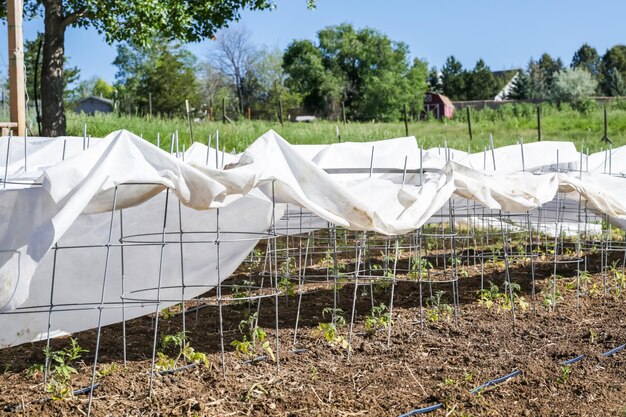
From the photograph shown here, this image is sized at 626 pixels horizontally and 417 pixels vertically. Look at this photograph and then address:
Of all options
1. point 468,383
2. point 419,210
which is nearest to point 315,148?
point 419,210

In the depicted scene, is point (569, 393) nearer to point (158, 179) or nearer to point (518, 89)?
point (158, 179)

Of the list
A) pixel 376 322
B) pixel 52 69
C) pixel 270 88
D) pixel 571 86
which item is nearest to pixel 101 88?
pixel 270 88

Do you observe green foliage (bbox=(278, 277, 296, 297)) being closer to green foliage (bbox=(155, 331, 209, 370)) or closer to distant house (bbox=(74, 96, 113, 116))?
green foliage (bbox=(155, 331, 209, 370))

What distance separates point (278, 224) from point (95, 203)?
200 inches

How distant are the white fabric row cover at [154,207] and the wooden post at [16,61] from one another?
2.92ft

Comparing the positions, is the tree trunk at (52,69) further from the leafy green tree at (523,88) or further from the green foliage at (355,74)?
the leafy green tree at (523,88)

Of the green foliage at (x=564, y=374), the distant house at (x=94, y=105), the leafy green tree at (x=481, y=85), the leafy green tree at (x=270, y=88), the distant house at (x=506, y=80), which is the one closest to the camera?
the green foliage at (x=564, y=374)

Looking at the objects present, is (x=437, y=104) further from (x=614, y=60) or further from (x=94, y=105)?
(x=94, y=105)

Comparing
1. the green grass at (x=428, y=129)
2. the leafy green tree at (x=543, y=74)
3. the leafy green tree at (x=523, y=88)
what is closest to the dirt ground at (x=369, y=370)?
the green grass at (x=428, y=129)

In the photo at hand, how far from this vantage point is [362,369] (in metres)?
5.59

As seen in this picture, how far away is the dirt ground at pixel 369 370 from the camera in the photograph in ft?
15.6

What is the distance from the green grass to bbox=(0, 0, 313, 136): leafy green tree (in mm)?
1505

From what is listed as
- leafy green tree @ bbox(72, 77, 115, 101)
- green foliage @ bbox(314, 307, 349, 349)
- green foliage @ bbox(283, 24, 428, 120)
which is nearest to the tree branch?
green foliage @ bbox(314, 307, 349, 349)

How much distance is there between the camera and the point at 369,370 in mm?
5578
